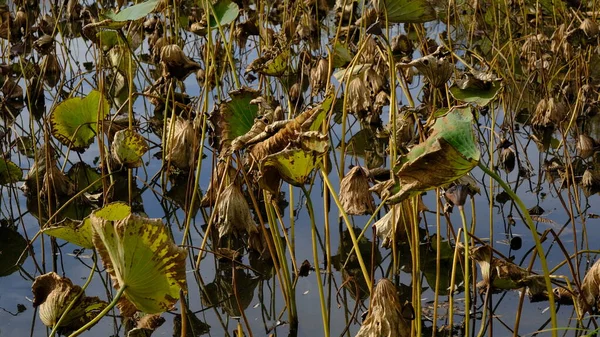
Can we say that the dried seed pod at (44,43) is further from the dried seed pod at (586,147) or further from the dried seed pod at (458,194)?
the dried seed pod at (458,194)

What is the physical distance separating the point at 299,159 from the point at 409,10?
1.56ft

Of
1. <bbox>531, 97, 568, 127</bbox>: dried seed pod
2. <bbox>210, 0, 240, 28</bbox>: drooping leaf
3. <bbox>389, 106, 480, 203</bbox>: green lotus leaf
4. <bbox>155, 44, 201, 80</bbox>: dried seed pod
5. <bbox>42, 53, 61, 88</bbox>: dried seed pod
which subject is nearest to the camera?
<bbox>389, 106, 480, 203</bbox>: green lotus leaf

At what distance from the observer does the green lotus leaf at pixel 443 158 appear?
793 mm

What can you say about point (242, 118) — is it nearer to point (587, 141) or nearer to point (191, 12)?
point (587, 141)

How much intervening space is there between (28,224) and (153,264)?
131 cm

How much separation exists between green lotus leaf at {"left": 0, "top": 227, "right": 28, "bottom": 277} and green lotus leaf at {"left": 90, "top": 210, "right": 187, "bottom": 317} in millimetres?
882

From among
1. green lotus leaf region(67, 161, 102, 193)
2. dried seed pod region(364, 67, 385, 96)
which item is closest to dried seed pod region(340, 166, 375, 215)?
dried seed pod region(364, 67, 385, 96)

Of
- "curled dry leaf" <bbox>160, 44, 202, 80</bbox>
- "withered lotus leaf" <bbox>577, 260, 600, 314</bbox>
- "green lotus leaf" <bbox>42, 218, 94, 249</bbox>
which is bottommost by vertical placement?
"withered lotus leaf" <bbox>577, 260, 600, 314</bbox>

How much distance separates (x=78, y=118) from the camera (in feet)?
6.40

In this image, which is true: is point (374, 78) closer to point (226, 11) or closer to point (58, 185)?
point (226, 11)

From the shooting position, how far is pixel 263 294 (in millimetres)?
1619

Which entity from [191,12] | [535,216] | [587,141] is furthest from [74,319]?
[191,12]

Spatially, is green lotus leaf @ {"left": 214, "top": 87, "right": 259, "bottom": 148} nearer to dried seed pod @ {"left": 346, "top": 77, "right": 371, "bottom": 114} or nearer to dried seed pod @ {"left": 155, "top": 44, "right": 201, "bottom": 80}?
dried seed pod @ {"left": 155, "top": 44, "right": 201, "bottom": 80}

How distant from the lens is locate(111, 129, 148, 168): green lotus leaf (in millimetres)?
1685
